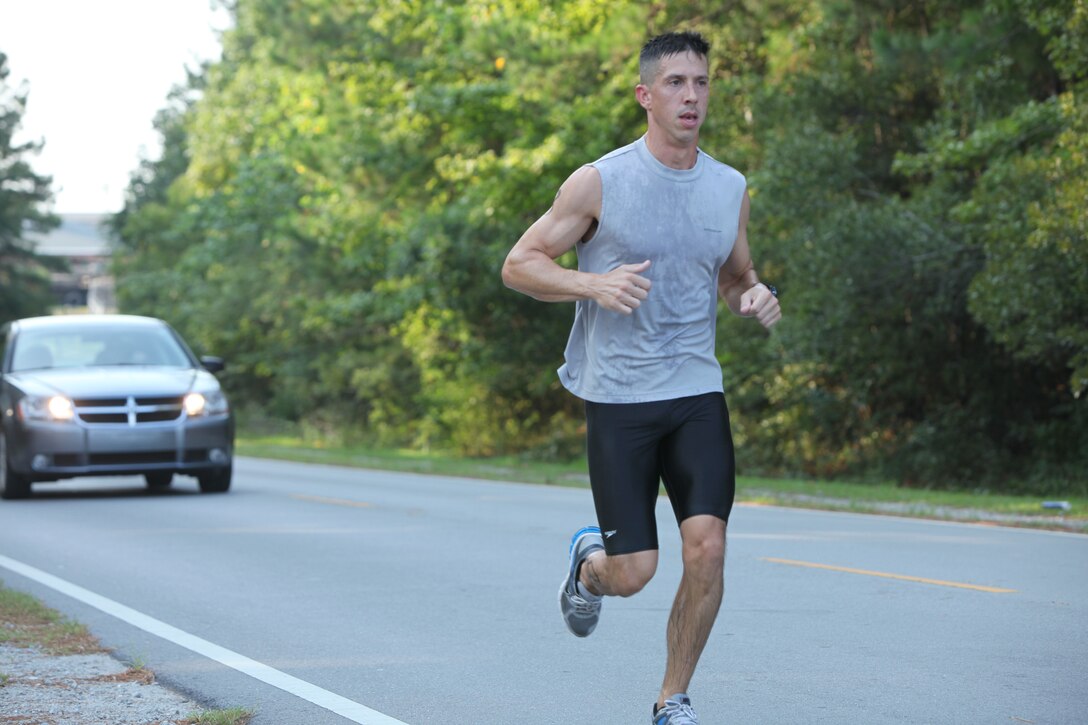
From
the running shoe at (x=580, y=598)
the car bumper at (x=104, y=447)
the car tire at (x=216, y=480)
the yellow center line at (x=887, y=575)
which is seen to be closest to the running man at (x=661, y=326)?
the running shoe at (x=580, y=598)

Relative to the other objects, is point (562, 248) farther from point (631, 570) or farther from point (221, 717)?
point (221, 717)

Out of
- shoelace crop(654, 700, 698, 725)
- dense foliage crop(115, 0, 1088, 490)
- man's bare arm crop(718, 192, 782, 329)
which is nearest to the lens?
shoelace crop(654, 700, 698, 725)

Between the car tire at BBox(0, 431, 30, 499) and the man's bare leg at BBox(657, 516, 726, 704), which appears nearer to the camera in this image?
the man's bare leg at BBox(657, 516, 726, 704)

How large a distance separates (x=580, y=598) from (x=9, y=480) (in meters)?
12.1

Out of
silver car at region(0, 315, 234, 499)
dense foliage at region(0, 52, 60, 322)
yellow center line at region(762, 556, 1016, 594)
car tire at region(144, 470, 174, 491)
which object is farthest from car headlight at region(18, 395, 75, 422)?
dense foliage at region(0, 52, 60, 322)

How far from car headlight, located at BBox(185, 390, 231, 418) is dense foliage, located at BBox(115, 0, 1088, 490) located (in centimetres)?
884

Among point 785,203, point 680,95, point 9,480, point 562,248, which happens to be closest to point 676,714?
point 562,248

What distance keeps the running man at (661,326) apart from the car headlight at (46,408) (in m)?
11.7

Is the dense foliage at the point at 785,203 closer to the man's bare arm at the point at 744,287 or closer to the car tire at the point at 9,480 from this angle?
the car tire at the point at 9,480

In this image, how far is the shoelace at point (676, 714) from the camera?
5.36 m

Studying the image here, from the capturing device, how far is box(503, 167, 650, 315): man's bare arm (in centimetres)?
542

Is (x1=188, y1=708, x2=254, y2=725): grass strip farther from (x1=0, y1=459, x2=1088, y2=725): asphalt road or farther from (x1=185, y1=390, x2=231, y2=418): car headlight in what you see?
(x1=185, y1=390, x2=231, y2=418): car headlight

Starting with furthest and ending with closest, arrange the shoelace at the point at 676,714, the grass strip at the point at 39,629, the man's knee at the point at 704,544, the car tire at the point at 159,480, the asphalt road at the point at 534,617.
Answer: the car tire at the point at 159,480, the grass strip at the point at 39,629, the asphalt road at the point at 534,617, the man's knee at the point at 704,544, the shoelace at the point at 676,714

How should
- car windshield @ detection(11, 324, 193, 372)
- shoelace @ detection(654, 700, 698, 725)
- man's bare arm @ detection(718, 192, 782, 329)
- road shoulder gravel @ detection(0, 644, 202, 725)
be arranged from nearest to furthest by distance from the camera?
shoelace @ detection(654, 700, 698, 725) → man's bare arm @ detection(718, 192, 782, 329) → road shoulder gravel @ detection(0, 644, 202, 725) → car windshield @ detection(11, 324, 193, 372)
